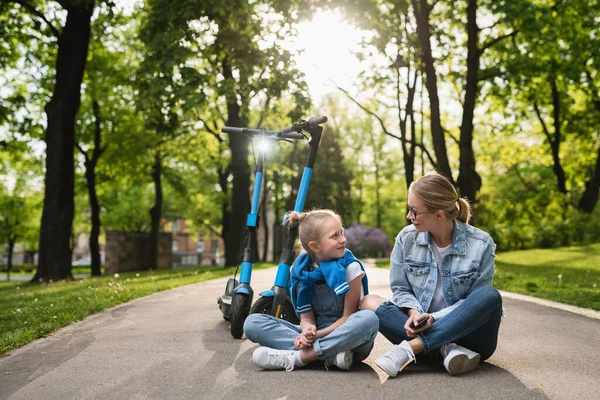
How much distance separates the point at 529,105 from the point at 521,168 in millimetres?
6502

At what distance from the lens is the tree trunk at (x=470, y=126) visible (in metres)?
16.3

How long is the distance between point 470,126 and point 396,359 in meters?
14.0

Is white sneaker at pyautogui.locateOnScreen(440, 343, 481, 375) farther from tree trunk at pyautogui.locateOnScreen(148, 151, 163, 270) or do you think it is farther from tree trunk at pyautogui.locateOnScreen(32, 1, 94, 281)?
tree trunk at pyautogui.locateOnScreen(148, 151, 163, 270)

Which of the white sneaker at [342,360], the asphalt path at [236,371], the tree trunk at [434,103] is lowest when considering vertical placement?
the asphalt path at [236,371]

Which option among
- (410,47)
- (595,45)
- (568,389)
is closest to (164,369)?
(568,389)

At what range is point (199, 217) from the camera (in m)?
46.1

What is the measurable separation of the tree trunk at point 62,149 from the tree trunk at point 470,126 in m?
9.97

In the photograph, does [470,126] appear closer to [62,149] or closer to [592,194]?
[62,149]

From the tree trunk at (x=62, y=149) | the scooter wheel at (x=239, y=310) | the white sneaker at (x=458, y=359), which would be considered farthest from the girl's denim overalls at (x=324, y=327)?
the tree trunk at (x=62, y=149)

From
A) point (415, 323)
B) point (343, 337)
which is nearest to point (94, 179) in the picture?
point (343, 337)

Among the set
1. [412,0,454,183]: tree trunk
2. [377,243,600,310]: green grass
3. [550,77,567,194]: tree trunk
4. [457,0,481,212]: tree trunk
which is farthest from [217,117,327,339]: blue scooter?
[550,77,567,194]: tree trunk

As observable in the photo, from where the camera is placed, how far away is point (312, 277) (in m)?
4.24

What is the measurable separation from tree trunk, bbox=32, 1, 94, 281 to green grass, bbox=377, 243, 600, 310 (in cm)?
1025

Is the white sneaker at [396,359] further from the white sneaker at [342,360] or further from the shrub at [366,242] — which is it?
the shrub at [366,242]
